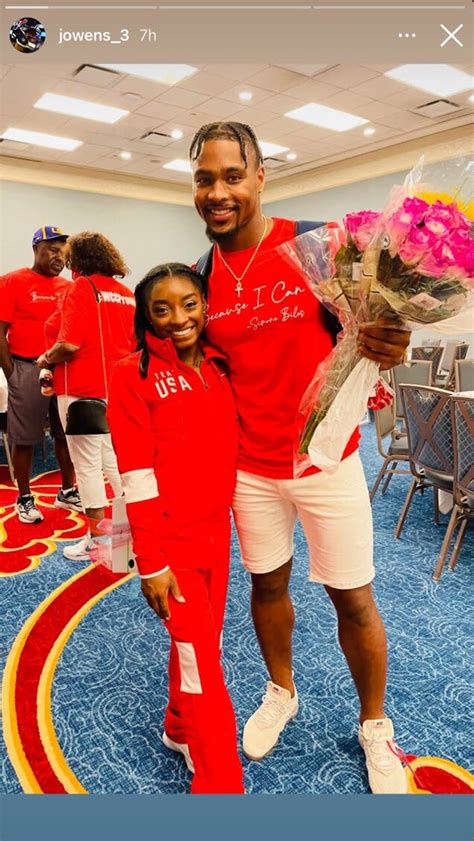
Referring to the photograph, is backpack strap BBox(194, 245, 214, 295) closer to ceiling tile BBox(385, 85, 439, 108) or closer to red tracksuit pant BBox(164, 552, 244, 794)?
red tracksuit pant BBox(164, 552, 244, 794)

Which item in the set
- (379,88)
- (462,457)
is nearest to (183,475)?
(462,457)

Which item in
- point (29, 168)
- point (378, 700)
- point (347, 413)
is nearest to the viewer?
point (347, 413)

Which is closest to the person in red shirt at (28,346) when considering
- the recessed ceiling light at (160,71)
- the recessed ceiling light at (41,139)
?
the recessed ceiling light at (160,71)

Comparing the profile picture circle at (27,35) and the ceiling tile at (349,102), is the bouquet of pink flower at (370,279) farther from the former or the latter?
the ceiling tile at (349,102)

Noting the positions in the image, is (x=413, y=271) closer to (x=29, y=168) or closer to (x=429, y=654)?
(x=429, y=654)

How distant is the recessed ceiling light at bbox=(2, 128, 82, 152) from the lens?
7.32 m

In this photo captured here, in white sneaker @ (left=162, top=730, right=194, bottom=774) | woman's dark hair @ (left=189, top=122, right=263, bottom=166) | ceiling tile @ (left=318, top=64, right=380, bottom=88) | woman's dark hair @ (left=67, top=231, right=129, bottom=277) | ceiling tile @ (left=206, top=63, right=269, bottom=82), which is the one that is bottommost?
white sneaker @ (left=162, top=730, right=194, bottom=774)

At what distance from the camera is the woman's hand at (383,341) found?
1113 mm

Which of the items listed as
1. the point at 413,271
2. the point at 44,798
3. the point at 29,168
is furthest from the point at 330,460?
the point at 29,168

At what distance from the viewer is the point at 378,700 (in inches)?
57.5

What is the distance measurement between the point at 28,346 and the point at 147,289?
2.40 m

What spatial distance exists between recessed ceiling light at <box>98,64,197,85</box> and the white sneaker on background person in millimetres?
4016

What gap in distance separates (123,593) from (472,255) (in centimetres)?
205

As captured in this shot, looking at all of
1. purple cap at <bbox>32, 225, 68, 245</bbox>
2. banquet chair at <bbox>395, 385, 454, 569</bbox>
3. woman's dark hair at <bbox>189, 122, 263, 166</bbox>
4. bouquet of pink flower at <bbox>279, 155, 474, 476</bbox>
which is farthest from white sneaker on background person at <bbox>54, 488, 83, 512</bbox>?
woman's dark hair at <bbox>189, 122, 263, 166</bbox>
